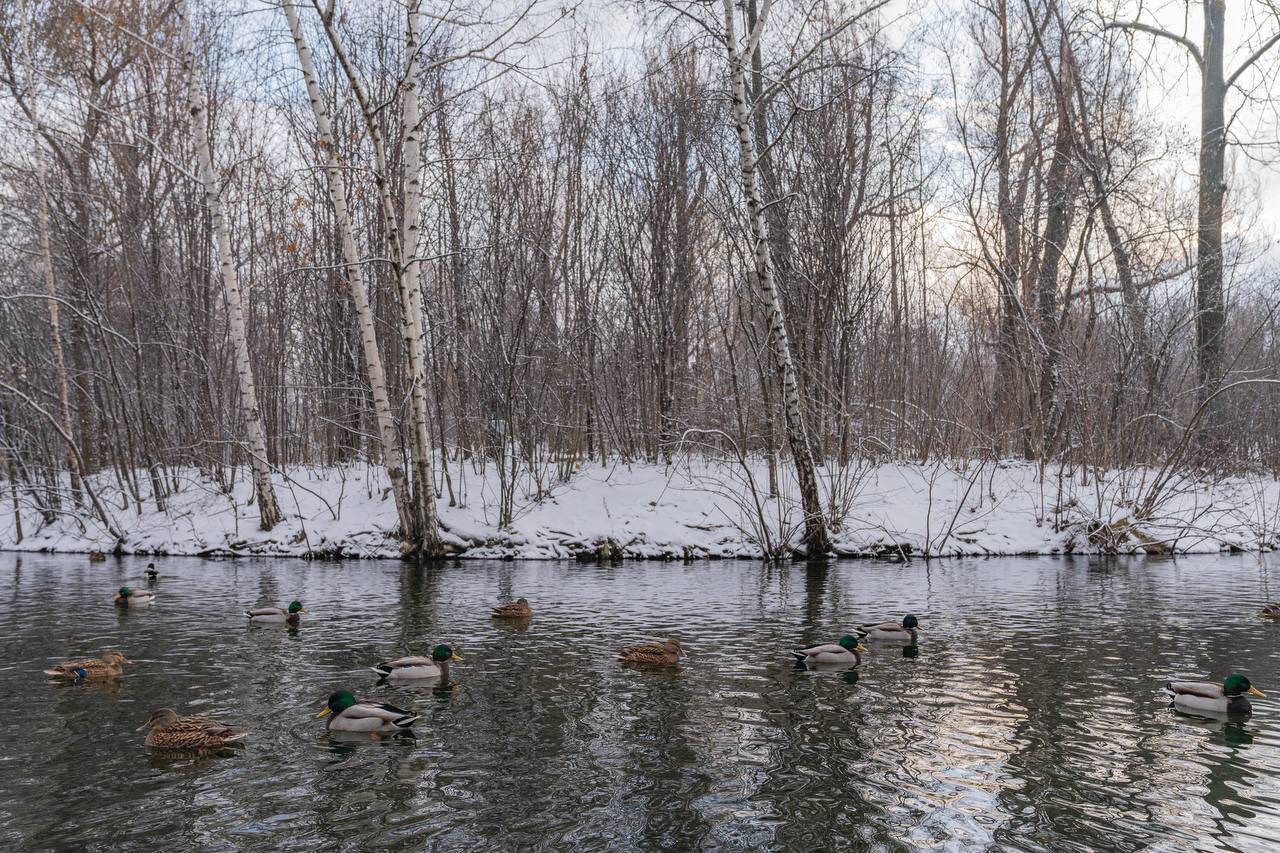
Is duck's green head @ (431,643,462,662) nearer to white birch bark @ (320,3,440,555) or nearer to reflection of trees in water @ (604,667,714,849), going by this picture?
reflection of trees in water @ (604,667,714,849)

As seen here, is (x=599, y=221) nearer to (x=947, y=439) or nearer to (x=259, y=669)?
(x=947, y=439)

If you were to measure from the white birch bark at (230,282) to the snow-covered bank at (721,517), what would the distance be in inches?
22.1

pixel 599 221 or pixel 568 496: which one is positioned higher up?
pixel 599 221

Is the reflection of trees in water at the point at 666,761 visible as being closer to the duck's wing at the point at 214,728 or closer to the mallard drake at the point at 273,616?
the duck's wing at the point at 214,728

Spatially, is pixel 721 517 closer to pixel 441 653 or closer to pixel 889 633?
pixel 889 633

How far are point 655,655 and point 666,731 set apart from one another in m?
2.05

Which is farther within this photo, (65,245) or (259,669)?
(65,245)

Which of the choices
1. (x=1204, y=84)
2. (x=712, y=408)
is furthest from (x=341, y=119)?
(x=1204, y=84)

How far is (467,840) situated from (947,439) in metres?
19.0

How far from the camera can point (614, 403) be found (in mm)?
23656

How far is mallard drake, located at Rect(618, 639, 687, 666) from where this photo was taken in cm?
912

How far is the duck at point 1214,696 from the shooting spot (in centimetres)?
742

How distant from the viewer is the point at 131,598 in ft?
43.3

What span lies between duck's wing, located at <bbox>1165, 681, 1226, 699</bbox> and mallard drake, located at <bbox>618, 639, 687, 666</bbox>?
14.8ft
